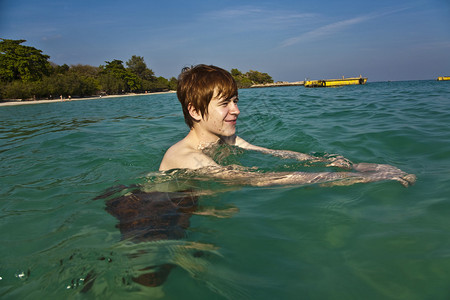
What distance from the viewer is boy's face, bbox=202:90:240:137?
108 inches

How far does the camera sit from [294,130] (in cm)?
568

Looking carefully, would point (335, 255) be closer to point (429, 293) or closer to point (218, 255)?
point (429, 293)

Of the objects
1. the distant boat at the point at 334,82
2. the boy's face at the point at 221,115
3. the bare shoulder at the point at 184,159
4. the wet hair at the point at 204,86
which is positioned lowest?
the bare shoulder at the point at 184,159

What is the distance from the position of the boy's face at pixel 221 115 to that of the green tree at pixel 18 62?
49826mm

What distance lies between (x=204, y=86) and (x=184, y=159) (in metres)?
0.77

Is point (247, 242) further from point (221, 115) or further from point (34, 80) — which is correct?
point (34, 80)

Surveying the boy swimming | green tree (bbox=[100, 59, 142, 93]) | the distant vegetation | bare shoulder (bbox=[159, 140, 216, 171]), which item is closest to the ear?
the boy swimming

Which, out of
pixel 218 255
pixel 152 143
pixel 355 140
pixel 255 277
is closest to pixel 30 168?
pixel 152 143

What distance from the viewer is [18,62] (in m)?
41.2

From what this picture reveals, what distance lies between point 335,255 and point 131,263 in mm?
1108

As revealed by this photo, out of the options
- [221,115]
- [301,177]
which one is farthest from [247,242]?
[221,115]

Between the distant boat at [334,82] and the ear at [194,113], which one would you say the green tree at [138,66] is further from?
the ear at [194,113]

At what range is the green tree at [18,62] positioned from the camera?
40500 mm

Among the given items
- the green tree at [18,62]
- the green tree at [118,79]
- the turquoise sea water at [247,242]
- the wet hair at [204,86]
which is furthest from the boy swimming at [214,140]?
the green tree at [118,79]
